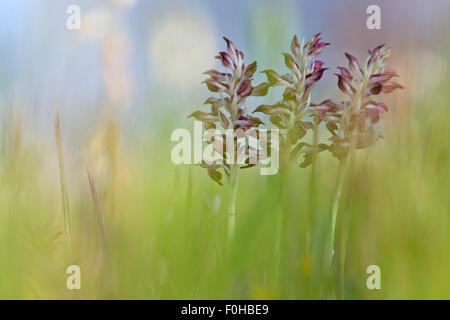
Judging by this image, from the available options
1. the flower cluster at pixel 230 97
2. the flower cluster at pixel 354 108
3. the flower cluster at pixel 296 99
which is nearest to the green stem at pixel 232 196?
the flower cluster at pixel 230 97

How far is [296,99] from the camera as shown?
3.89 ft

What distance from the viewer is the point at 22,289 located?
4.25 ft

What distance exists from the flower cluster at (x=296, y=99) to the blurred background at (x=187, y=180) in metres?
0.05

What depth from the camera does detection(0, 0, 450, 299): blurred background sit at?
48.6 inches

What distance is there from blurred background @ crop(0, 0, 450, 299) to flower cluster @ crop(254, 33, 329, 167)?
5 centimetres

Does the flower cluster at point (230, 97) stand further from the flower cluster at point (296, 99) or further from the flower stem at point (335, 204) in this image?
the flower stem at point (335, 204)

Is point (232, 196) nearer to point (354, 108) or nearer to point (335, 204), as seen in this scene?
point (335, 204)

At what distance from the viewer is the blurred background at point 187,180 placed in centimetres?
124

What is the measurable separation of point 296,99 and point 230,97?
155mm

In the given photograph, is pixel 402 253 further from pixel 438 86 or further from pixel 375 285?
pixel 438 86

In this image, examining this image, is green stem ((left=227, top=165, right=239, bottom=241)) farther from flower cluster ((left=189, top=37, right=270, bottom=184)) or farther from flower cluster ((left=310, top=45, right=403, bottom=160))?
flower cluster ((left=310, top=45, right=403, bottom=160))

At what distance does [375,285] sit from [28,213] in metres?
0.89

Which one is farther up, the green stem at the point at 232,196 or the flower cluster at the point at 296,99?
the flower cluster at the point at 296,99

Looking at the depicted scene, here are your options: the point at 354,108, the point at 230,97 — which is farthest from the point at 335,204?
the point at 230,97
